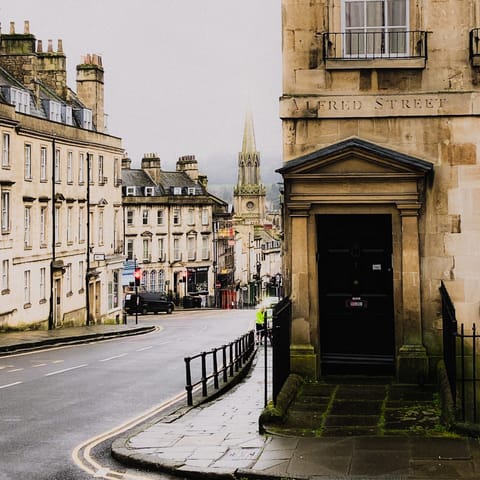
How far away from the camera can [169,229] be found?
285 ft

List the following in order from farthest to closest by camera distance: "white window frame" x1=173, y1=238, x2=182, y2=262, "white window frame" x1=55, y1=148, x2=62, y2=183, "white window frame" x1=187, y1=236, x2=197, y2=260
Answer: "white window frame" x1=187, y1=236, x2=197, y2=260 → "white window frame" x1=173, y1=238, x2=182, y2=262 → "white window frame" x1=55, y1=148, x2=62, y2=183

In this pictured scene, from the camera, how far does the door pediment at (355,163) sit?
1412 cm

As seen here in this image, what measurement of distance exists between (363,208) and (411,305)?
5.61 feet

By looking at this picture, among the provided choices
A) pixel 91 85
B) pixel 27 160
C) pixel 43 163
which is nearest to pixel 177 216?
pixel 91 85

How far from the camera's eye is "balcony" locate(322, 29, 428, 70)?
14.4 metres

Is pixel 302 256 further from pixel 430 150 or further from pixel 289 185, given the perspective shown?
pixel 430 150

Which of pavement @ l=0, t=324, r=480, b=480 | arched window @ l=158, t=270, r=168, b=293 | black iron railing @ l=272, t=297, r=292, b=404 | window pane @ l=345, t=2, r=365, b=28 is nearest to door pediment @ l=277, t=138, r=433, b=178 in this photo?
window pane @ l=345, t=2, r=365, b=28

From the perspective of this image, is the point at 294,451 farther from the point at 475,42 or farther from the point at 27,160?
the point at 27,160

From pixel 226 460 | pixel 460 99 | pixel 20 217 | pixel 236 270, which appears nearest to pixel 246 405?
pixel 226 460

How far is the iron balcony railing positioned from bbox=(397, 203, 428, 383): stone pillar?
8.30 ft

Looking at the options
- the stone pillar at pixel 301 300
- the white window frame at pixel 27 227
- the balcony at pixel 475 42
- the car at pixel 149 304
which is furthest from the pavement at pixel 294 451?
the car at pixel 149 304

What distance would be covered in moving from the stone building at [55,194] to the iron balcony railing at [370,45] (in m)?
26.4

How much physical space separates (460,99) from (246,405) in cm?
614

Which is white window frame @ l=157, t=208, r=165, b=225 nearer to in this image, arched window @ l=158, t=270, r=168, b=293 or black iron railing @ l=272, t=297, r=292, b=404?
arched window @ l=158, t=270, r=168, b=293
